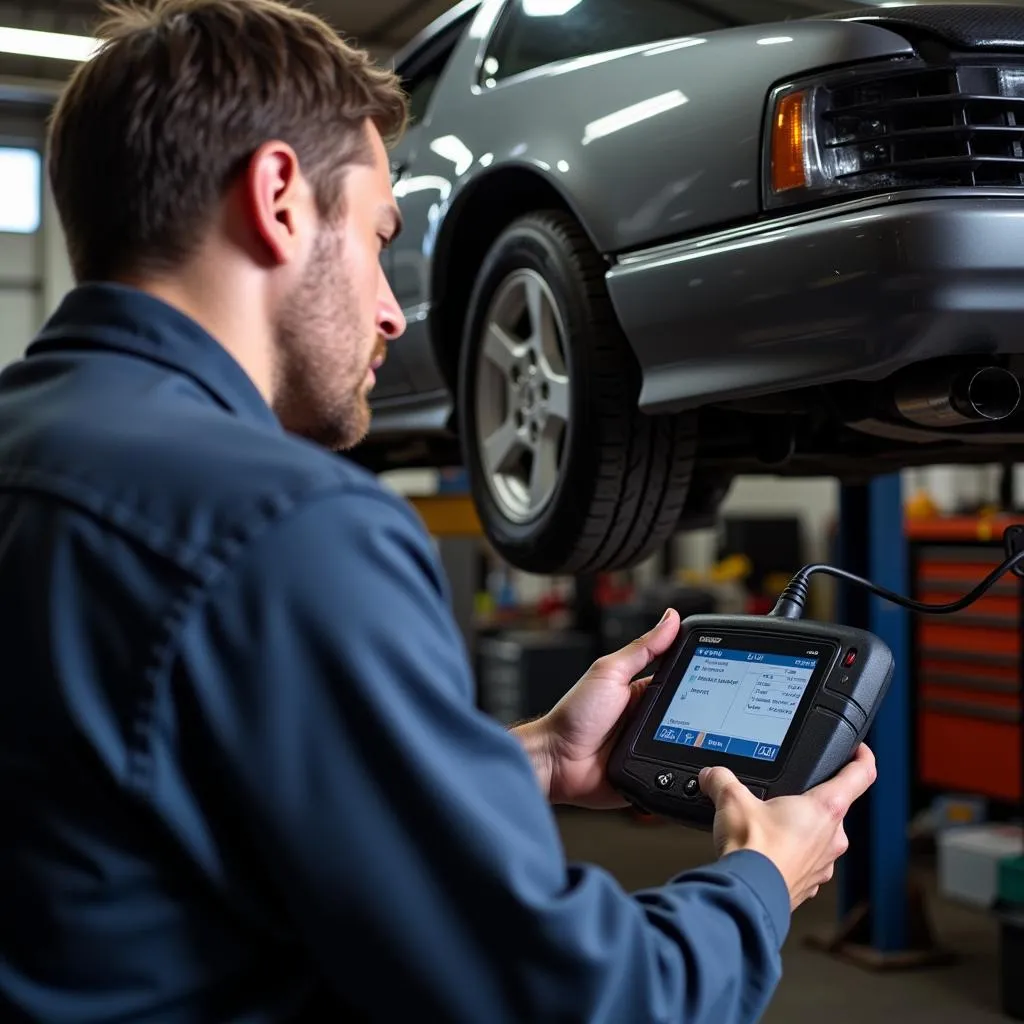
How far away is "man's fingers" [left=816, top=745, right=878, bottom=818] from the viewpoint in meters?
0.81

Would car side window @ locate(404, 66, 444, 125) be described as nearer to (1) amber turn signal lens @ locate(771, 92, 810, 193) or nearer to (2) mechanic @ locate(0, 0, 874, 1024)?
(1) amber turn signal lens @ locate(771, 92, 810, 193)

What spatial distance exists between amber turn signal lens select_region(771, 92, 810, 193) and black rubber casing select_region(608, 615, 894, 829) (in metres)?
0.76

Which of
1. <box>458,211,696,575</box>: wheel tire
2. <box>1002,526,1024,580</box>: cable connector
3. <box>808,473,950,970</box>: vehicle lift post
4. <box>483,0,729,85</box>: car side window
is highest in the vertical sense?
<box>483,0,729,85</box>: car side window

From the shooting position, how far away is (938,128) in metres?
1.49

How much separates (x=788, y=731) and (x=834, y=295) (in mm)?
794

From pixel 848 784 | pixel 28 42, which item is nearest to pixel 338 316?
pixel 848 784

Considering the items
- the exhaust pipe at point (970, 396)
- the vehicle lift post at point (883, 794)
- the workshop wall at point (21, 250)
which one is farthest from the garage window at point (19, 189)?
the vehicle lift post at point (883, 794)

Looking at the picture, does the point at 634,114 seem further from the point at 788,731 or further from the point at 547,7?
the point at 788,731

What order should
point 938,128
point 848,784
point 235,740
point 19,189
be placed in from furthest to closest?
1. point 19,189
2. point 938,128
3. point 848,784
4. point 235,740

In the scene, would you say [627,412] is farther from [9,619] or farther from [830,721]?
[9,619]

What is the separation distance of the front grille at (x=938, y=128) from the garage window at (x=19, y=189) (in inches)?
59.1

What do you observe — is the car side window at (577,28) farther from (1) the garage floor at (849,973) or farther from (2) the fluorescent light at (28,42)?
(1) the garage floor at (849,973)

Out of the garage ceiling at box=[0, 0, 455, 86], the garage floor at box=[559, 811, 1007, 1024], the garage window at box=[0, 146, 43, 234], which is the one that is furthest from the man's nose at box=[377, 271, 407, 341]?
the garage floor at box=[559, 811, 1007, 1024]

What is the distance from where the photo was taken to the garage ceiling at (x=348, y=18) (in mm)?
2379
